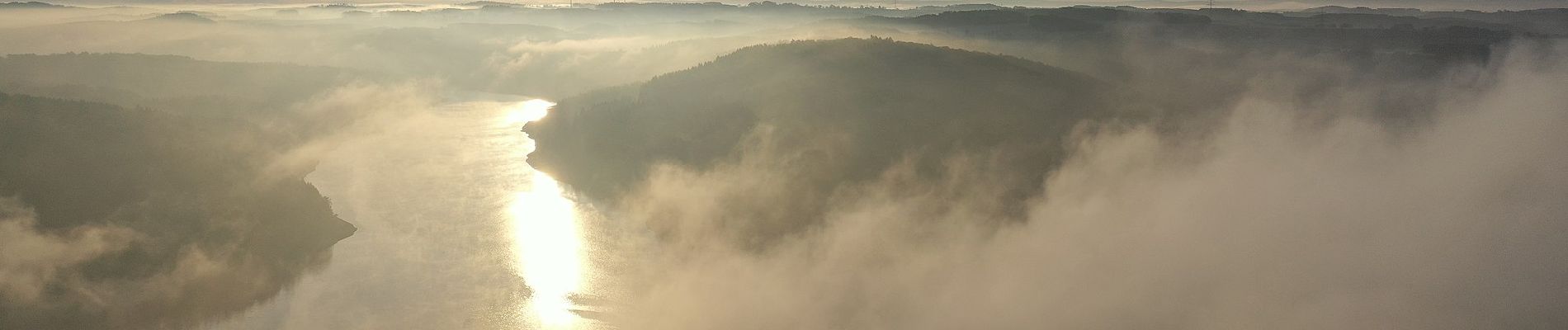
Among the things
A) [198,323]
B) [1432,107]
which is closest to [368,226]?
[198,323]

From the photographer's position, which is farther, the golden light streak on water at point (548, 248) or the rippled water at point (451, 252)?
the golden light streak on water at point (548, 248)

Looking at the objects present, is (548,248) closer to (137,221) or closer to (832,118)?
(137,221)

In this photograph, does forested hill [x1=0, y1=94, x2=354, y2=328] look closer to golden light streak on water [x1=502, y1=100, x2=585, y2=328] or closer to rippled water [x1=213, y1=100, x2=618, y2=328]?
rippled water [x1=213, y1=100, x2=618, y2=328]

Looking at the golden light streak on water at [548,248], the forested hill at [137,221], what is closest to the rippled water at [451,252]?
the golden light streak on water at [548,248]

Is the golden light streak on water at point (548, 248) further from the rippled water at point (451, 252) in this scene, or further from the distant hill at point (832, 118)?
the distant hill at point (832, 118)

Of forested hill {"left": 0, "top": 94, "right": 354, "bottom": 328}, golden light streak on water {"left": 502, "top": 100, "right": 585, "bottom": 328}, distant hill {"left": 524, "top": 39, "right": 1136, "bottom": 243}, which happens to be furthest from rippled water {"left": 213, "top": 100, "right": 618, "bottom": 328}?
distant hill {"left": 524, "top": 39, "right": 1136, "bottom": 243}

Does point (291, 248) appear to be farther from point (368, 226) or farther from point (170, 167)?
point (170, 167)
